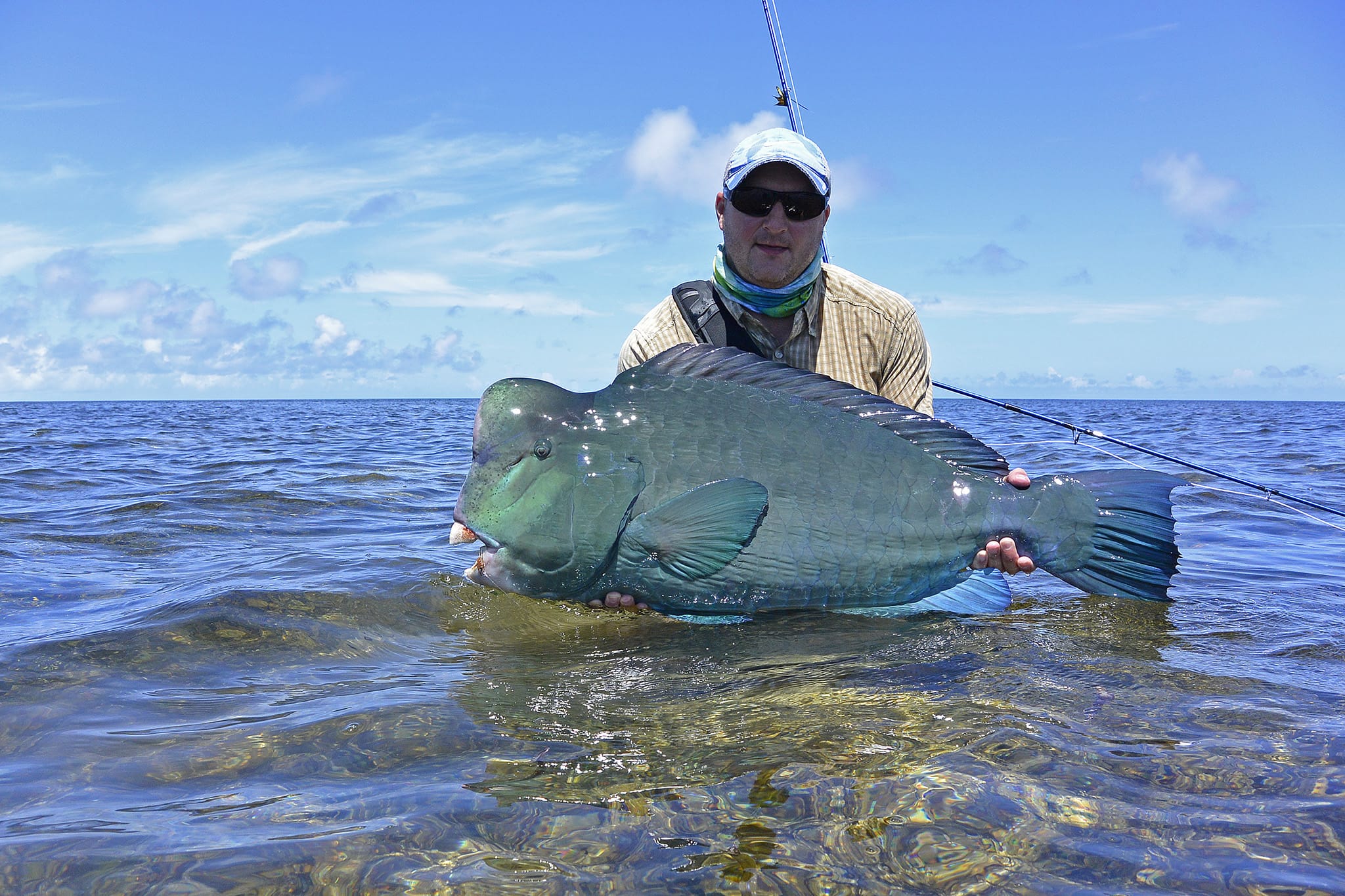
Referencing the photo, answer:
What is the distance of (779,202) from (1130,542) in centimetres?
189

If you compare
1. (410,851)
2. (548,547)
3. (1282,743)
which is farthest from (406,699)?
(1282,743)

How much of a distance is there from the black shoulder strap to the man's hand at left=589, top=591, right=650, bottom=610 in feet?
4.74

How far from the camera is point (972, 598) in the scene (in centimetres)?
342

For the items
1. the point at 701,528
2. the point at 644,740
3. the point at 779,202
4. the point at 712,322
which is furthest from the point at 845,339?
the point at 644,740

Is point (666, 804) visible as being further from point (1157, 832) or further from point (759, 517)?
point (759, 517)

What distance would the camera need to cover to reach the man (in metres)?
3.96

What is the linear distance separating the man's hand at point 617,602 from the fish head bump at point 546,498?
0.11m

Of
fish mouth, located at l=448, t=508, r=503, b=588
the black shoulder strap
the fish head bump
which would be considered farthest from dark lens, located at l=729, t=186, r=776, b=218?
fish mouth, located at l=448, t=508, r=503, b=588

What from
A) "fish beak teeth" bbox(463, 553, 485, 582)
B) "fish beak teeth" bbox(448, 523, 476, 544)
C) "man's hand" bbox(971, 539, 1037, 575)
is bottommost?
"fish beak teeth" bbox(463, 553, 485, 582)

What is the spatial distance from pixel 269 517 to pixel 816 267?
13.9 ft

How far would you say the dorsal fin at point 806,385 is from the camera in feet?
10.9

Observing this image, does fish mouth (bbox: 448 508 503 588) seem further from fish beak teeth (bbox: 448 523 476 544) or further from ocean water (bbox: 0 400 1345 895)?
ocean water (bbox: 0 400 1345 895)

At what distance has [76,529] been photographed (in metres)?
5.64

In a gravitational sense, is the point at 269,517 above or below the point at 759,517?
below
